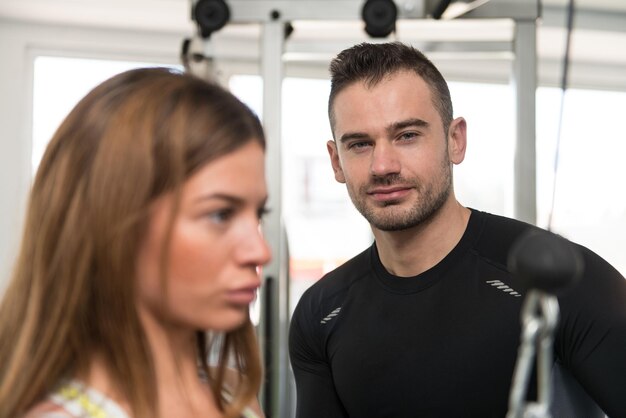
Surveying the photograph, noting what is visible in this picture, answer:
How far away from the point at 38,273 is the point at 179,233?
0.14 m

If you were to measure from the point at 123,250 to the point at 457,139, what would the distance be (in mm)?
931

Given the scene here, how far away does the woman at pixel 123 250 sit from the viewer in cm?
65

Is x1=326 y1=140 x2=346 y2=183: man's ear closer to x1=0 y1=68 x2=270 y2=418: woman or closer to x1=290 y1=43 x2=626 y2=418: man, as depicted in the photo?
x1=290 y1=43 x2=626 y2=418: man

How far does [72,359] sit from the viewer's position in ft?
2.19

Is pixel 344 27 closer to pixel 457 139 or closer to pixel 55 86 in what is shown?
pixel 457 139

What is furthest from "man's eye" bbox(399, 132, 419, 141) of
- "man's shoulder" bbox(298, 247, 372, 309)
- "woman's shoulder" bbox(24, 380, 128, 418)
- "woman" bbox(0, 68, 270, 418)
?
"woman's shoulder" bbox(24, 380, 128, 418)

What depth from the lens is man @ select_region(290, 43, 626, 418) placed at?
4.10 ft

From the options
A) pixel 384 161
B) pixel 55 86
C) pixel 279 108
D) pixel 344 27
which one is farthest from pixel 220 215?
pixel 55 86

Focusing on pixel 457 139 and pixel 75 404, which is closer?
pixel 75 404

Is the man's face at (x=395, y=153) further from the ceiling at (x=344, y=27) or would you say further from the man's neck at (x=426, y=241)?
the ceiling at (x=344, y=27)

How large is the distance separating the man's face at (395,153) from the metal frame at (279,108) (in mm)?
382

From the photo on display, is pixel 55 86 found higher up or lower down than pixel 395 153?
higher up

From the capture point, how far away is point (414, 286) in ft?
4.45

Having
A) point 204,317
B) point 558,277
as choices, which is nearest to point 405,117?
point 204,317
